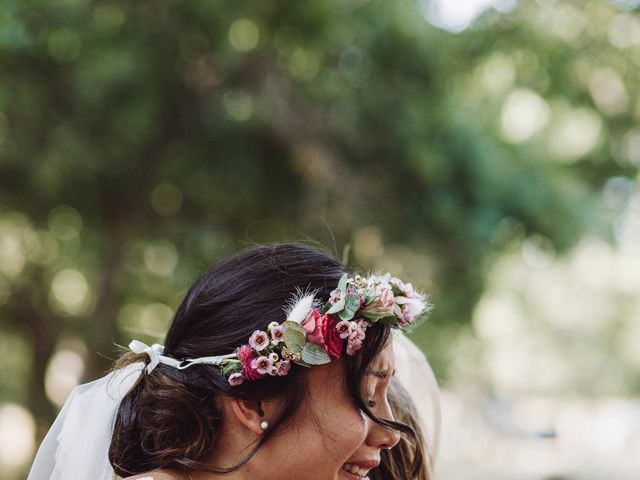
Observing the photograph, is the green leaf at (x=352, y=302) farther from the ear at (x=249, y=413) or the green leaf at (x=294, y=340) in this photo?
the ear at (x=249, y=413)

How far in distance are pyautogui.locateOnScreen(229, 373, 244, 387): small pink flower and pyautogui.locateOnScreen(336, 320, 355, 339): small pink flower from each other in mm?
301

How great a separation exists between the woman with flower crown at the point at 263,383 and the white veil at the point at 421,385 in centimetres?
78

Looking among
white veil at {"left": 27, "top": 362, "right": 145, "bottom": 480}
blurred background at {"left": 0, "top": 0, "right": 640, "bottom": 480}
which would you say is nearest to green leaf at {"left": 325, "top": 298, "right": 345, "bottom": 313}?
white veil at {"left": 27, "top": 362, "right": 145, "bottom": 480}

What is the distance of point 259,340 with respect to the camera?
2439 millimetres

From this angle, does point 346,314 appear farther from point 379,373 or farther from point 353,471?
point 353,471

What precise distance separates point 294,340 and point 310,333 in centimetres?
5

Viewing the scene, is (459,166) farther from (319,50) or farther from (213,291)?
(213,291)

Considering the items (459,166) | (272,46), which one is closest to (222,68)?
(272,46)

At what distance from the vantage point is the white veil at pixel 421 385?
11.2 feet

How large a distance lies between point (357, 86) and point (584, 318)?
23937mm

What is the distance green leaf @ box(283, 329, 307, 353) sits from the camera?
241cm

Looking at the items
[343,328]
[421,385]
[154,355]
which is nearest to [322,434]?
[343,328]

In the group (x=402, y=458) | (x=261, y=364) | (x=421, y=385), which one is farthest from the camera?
(x=421, y=385)

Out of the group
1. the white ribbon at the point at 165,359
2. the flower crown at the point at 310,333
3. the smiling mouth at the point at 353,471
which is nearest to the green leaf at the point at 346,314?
the flower crown at the point at 310,333
